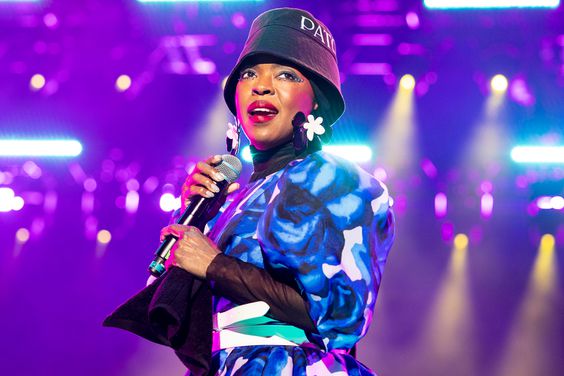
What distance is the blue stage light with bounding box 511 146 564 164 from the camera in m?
4.68

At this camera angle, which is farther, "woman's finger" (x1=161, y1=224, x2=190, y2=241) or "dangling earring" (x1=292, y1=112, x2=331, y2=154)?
"dangling earring" (x1=292, y1=112, x2=331, y2=154)

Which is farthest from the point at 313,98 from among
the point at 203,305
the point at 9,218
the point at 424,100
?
the point at 9,218

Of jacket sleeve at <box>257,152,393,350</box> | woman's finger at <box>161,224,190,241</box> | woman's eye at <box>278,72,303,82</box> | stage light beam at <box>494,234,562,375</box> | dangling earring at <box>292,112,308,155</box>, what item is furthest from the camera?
stage light beam at <box>494,234,562,375</box>

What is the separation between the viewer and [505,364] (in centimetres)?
469

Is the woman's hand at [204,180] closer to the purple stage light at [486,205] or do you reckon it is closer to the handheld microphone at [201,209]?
the handheld microphone at [201,209]

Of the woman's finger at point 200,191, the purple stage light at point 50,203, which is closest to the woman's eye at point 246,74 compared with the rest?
the woman's finger at point 200,191

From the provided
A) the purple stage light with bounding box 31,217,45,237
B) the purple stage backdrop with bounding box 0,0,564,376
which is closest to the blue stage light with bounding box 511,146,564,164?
the purple stage backdrop with bounding box 0,0,564,376

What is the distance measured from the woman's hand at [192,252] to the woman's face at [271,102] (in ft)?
1.34

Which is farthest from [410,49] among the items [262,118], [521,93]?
[262,118]

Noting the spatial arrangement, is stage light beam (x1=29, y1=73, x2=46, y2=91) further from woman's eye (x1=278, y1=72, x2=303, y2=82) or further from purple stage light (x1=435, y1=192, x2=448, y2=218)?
woman's eye (x1=278, y1=72, x2=303, y2=82)

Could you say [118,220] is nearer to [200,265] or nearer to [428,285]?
[428,285]

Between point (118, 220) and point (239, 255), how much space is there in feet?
11.8

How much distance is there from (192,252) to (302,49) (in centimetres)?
70

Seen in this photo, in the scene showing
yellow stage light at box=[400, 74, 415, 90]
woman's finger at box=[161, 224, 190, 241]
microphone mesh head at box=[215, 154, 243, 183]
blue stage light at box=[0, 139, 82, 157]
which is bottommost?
woman's finger at box=[161, 224, 190, 241]
